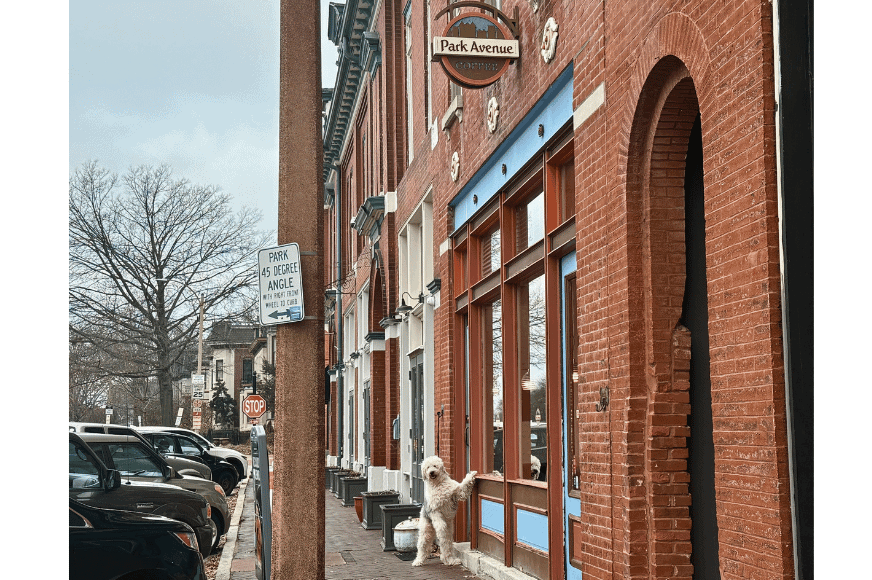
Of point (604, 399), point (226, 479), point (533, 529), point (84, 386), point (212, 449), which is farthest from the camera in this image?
point (84, 386)

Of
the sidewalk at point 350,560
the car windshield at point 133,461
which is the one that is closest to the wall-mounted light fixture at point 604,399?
the sidewalk at point 350,560

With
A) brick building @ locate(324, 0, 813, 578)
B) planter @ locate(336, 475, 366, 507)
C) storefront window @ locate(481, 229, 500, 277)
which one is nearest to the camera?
brick building @ locate(324, 0, 813, 578)

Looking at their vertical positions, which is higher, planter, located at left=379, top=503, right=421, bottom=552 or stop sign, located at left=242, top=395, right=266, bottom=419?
stop sign, located at left=242, top=395, right=266, bottom=419

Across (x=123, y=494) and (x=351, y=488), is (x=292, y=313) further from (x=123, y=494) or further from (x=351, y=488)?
(x=351, y=488)

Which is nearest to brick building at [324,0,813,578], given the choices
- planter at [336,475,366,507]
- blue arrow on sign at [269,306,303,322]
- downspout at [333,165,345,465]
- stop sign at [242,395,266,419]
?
blue arrow on sign at [269,306,303,322]

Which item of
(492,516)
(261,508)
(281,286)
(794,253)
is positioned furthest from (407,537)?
(794,253)

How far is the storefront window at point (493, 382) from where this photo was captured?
12305 mm

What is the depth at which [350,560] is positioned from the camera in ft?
45.3

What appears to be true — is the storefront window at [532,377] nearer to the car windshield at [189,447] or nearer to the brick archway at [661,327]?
the brick archway at [661,327]

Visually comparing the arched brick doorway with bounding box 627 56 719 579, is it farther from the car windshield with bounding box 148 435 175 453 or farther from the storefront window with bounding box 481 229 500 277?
the car windshield with bounding box 148 435 175 453

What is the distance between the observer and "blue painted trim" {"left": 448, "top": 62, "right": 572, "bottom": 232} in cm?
950

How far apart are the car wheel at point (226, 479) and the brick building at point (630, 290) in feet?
36.8

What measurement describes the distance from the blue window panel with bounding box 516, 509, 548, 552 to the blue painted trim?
379cm

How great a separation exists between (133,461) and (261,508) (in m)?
8.06
